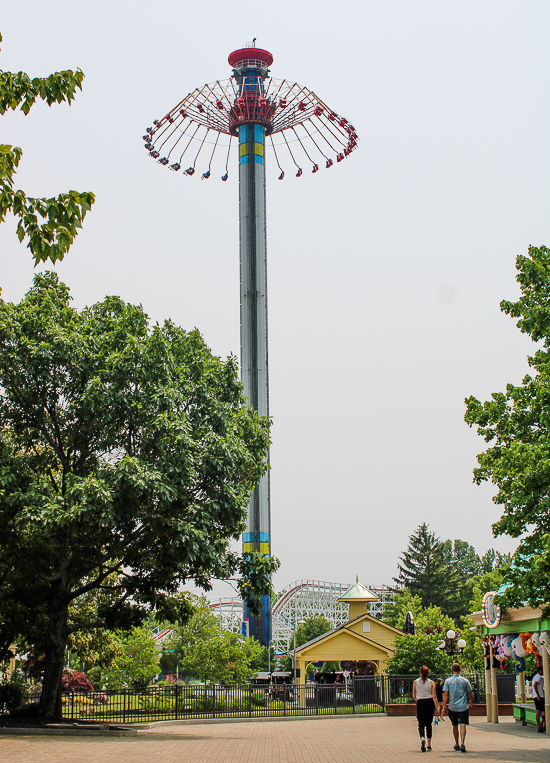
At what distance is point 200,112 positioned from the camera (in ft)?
226

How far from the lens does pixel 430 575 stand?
82.0 metres

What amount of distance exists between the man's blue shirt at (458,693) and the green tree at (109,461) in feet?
28.2

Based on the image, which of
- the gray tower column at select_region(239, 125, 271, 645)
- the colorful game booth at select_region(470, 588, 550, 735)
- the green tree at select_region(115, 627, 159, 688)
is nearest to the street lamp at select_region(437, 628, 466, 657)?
the colorful game booth at select_region(470, 588, 550, 735)

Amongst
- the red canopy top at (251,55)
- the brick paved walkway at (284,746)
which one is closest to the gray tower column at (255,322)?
the red canopy top at (251,55)

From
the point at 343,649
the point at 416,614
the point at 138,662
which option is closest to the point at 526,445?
the point at 343,649

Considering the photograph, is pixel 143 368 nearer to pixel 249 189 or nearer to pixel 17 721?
pixel 17 721

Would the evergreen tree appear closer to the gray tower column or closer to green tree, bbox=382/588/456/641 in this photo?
green tree, bbox=382/588/456/641

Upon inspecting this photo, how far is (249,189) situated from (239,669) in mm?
41382

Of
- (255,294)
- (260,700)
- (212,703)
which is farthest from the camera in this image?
(255,294)

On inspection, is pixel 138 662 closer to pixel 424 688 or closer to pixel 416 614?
pixel 416 614

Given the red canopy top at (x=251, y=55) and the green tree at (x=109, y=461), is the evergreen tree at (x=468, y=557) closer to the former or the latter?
the red canopy top at (x=251, y=55)

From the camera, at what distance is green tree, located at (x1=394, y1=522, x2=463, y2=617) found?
267ft

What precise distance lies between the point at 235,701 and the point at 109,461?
40.6 ft

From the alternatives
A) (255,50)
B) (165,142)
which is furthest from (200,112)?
(255,50)
